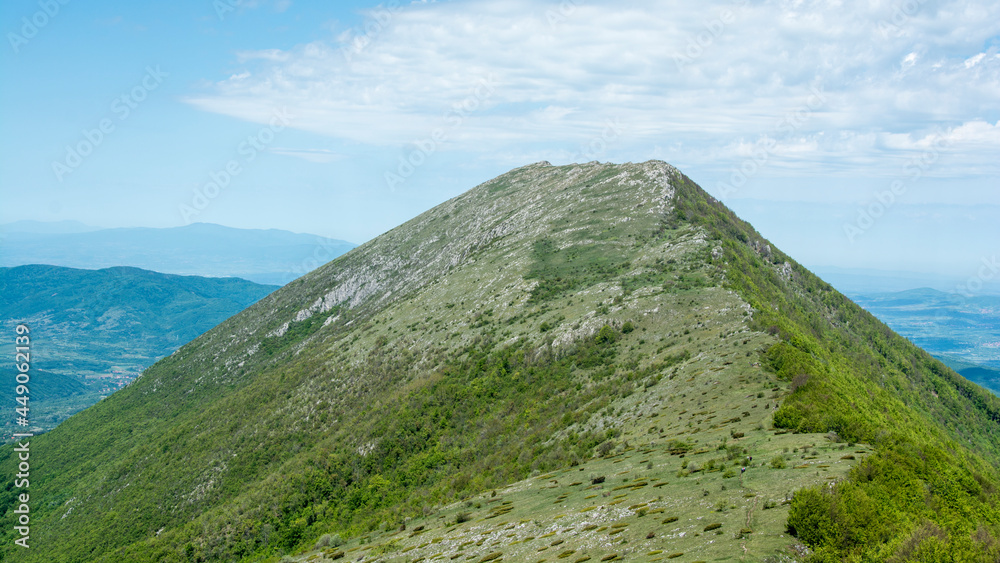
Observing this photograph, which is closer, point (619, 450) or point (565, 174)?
point (619, 450)

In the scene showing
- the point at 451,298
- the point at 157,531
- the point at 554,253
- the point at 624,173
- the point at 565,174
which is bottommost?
A: the point at 157,531

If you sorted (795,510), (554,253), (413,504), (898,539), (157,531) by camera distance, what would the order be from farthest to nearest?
(554,253), (157,531), (413,504), (795,510), (898,539)

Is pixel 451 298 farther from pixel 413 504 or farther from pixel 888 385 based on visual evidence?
pixel 888 385

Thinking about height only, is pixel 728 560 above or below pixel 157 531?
above

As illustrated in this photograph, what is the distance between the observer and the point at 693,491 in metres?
26.6

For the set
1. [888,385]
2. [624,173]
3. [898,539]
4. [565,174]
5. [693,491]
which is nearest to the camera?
[898,539]

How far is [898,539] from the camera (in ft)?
58.9

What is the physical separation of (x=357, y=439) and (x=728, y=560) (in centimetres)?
6667

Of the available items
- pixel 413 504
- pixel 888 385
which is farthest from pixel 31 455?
pixel 888 385

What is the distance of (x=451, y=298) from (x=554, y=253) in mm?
24552

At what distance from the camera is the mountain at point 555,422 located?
24562 millimetres

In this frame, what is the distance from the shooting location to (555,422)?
5441cm

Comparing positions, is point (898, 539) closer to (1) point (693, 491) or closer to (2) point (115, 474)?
(1) point (693, 491)

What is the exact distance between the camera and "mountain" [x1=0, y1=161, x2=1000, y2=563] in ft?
80.6
